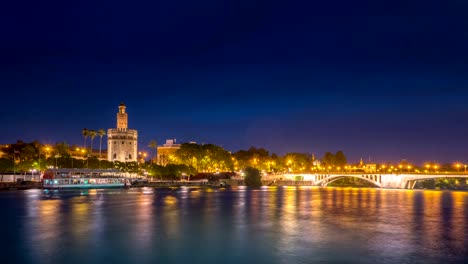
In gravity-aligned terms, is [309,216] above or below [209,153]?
below

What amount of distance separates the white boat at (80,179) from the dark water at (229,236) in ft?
200

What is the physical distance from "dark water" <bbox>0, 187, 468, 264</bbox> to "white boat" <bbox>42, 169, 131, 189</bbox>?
60826 millimetres

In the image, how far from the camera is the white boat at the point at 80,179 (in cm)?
12319

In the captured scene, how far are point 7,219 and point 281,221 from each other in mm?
33388

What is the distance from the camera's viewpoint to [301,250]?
3438 cm

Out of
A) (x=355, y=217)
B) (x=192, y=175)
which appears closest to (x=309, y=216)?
(x=355, y=217)

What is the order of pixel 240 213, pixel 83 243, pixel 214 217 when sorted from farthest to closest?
1. pixel 240 213
2. pixel 214 217
3. pixel 83 243

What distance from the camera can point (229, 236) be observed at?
41.3 m

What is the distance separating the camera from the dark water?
105 ft

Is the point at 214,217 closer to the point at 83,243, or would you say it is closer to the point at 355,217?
the point at 355,217

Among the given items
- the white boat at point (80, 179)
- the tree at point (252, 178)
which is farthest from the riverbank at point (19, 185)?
the tree at point (252, 178)

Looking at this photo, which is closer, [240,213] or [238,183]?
[240,213]

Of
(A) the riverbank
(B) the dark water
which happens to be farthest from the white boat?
(B) the dark water

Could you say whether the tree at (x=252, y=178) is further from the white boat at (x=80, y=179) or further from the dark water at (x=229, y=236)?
the dark water at (x=229, y=236)
